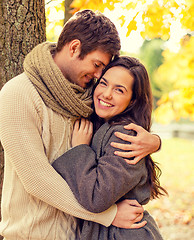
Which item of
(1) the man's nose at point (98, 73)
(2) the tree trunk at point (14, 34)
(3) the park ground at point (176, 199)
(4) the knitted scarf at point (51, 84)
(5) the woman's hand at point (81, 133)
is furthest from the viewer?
(3) the park ground at point (176, 199)

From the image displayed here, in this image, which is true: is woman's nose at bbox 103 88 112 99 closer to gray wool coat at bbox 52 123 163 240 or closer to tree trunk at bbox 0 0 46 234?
gray wool coat at bbox 52 123 163 240

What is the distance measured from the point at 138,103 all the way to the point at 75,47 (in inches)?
22.6

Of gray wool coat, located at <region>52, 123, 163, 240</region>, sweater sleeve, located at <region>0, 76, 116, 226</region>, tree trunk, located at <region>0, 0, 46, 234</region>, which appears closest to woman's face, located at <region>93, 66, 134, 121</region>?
gray wool coat, located at <region>52, 123, 163, 240</region>

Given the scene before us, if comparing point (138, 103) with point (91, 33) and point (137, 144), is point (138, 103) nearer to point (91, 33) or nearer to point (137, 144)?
point (137, 144)

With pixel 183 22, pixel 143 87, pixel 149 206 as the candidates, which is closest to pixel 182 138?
pixel 149 206

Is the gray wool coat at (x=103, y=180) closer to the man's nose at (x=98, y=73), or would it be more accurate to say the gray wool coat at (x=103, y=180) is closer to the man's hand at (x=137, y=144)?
the man's hand at (x=137, y=144)

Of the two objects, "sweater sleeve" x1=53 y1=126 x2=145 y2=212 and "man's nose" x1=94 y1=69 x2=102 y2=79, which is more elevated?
"man's nose" x1=94 y1=69 x2=102 y2=79

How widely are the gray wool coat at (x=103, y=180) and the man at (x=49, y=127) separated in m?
0.06

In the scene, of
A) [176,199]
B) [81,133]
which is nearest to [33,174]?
[81,133]

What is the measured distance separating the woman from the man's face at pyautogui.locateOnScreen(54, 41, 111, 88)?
0.07m

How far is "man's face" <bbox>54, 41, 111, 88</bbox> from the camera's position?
218 centimetres

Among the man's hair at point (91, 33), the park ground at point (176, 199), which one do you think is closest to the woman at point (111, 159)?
the man's hair at point (91, 33)

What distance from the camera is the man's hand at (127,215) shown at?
207 centimetres

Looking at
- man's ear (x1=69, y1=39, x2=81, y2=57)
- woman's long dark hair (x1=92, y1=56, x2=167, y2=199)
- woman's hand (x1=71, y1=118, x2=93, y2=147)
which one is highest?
man's ear (x1=69, y1=39, x2=81, y2=57)
